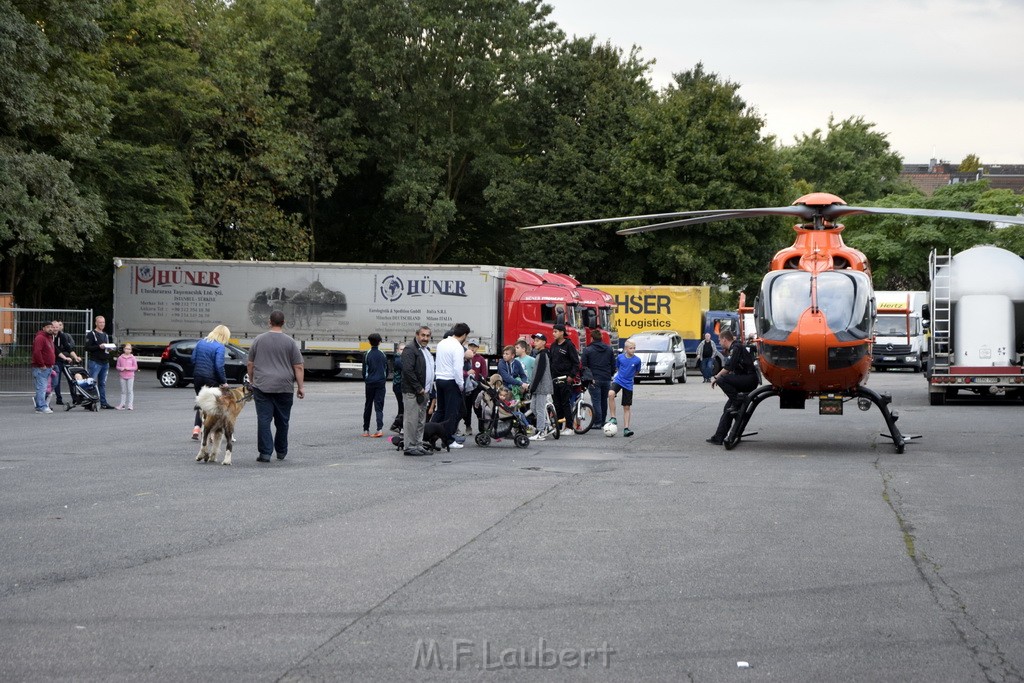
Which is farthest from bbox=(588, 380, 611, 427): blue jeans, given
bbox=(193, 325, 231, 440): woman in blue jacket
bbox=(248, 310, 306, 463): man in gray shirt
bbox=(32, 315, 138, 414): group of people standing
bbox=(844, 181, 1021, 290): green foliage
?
bbox=(844, 181, 1021, 290): green foliage

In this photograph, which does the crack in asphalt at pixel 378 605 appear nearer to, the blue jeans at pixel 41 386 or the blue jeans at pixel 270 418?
the blue jeans at pixel 270 418

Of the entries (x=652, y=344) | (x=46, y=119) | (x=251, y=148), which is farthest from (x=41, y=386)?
(x=251, y=148)

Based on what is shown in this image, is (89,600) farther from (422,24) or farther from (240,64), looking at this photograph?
(422,24)

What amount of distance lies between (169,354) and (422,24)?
21624 mm

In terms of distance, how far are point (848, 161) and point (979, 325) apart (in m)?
63.5

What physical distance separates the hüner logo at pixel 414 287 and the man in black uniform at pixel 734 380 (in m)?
22.1

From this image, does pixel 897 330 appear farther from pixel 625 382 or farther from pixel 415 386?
pixel 415 386

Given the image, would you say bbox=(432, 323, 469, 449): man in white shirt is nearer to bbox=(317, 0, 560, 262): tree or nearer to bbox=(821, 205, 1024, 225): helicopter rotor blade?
bbox=(821, 205, 1024, 225): helicopter rotor blade

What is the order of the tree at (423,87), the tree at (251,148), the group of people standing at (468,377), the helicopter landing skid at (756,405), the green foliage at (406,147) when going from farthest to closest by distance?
the tree at (423,87), the tree at (251,148), the green foliage at (406,147), the helicopter landing skid at (756,405), the group of people standing at (468,377)

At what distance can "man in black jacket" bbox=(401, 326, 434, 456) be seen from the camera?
15.8m

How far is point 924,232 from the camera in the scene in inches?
2729


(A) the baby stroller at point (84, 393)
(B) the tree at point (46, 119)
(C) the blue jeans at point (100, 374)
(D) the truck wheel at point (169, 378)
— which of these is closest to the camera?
(A) the baby stroller at point (84, 393)

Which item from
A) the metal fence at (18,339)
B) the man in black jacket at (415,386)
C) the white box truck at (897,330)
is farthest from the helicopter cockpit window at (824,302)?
the white box truck at (897,330)

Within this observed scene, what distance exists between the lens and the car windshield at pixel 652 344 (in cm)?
4044
